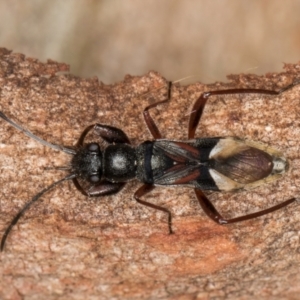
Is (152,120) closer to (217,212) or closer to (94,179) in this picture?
(94,179)

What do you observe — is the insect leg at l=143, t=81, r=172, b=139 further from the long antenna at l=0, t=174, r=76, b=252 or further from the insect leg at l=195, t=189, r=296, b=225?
the long antenna at l=0, t=174, r=76, b=252

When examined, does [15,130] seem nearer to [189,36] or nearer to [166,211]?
[166,211]

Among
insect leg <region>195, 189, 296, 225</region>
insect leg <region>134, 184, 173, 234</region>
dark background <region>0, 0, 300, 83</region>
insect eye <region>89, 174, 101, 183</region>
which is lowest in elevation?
insect leg <region>195, 189, 296, 225</region>

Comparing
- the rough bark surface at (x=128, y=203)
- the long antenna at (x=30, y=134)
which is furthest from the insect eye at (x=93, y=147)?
the long antenna at (x=30, y=134)

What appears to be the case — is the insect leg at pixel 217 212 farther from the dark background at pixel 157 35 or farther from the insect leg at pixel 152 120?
the dark background at pixel 157 35

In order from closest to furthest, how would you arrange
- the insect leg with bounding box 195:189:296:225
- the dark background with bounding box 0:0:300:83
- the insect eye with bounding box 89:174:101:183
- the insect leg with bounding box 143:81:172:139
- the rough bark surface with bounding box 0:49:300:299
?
1. the insect leg with bounding box 195:189:296:225
2. the rough bark surface with bounding box 0:49:300:299
3. the insect leg with bounding box 143:81:172:139
4. the insect eye with bounding box 89:174:101:183
5. the dark background with bounding box 0:0:300:83

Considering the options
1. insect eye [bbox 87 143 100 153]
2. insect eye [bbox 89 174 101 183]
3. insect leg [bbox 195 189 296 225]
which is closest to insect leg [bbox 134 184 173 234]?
insect leg [bbox 195 189 296 225]

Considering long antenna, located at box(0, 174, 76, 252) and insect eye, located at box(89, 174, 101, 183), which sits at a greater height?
insect eye, located at box(89, 174, 101, 183)
